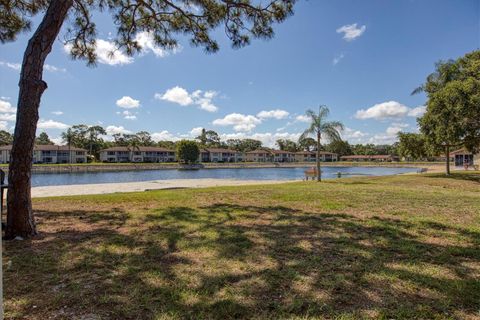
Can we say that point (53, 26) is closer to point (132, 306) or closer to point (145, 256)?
point (145, 256)

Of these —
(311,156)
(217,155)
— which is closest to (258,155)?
(217,155)

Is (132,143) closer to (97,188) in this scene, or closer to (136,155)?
(136,155)

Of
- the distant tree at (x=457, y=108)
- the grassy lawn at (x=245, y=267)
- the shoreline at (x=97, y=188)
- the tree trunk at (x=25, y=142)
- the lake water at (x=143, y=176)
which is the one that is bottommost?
the lake water at (x=143, y=176)

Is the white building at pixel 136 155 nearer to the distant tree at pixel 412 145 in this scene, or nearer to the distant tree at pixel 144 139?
the distant tree at pixel 144 139

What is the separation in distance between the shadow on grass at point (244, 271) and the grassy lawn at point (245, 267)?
0.5 inches

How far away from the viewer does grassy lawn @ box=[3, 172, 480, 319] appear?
224 centimetres

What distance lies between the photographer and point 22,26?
6805 millimetres

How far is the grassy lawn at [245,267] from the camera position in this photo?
7.34 ft

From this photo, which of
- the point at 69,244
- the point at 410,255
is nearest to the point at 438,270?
the point at 410,255

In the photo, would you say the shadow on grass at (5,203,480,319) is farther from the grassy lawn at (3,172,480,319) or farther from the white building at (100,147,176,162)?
the white building at (100,147,176,162)

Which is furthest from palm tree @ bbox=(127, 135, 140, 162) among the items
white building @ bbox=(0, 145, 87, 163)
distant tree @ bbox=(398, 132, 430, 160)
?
distant tree @ bbox=(398, 132, 430, 160)

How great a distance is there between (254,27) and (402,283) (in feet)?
20.3

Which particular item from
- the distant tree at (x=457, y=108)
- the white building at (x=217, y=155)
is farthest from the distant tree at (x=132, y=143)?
the distant tree at (x=457, y=108)

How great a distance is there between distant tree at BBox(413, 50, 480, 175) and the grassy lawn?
1168 cm
